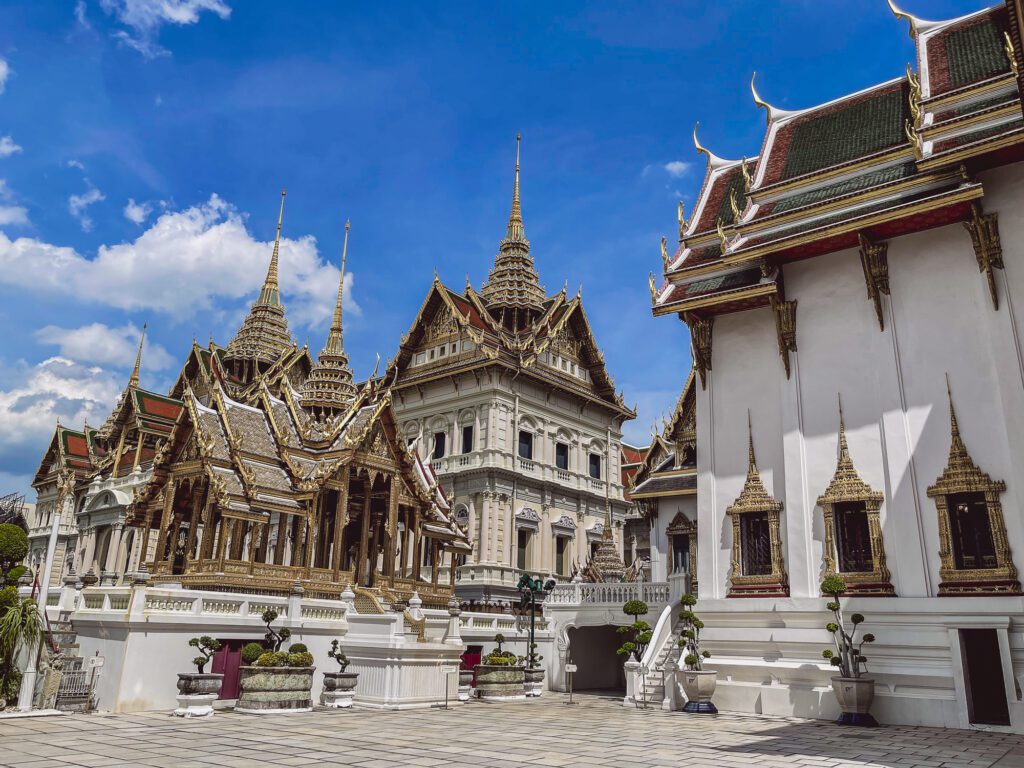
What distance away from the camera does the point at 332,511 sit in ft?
62.7

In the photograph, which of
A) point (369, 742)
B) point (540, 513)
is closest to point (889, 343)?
point (369, 742)

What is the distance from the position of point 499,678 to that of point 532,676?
1.52 meters

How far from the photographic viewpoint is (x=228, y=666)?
13.6 meters

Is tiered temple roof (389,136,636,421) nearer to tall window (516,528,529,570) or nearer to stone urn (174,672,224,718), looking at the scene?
tall window (516,528,529,570)

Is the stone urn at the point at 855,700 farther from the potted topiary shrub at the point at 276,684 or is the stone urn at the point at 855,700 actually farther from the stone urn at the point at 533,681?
the potted topiary shrub at the point at 276,684

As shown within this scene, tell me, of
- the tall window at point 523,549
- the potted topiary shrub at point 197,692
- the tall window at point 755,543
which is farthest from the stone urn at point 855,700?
the tall window at point 523,549

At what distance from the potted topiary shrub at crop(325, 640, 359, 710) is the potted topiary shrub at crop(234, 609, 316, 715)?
58cm

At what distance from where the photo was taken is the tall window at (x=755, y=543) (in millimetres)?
15359

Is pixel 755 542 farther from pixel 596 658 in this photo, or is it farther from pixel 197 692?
pixel 197 692

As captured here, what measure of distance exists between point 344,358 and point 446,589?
657 cm

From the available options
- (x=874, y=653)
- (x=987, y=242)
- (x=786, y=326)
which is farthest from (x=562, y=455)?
(x=987, y=242)

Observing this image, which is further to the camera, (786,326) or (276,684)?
(786,326)

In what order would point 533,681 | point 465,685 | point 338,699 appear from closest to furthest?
point 338,699
point 465,685
point 533,681

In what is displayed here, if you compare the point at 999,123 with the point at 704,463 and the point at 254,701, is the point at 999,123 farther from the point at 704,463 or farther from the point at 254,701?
the point at 254,701
